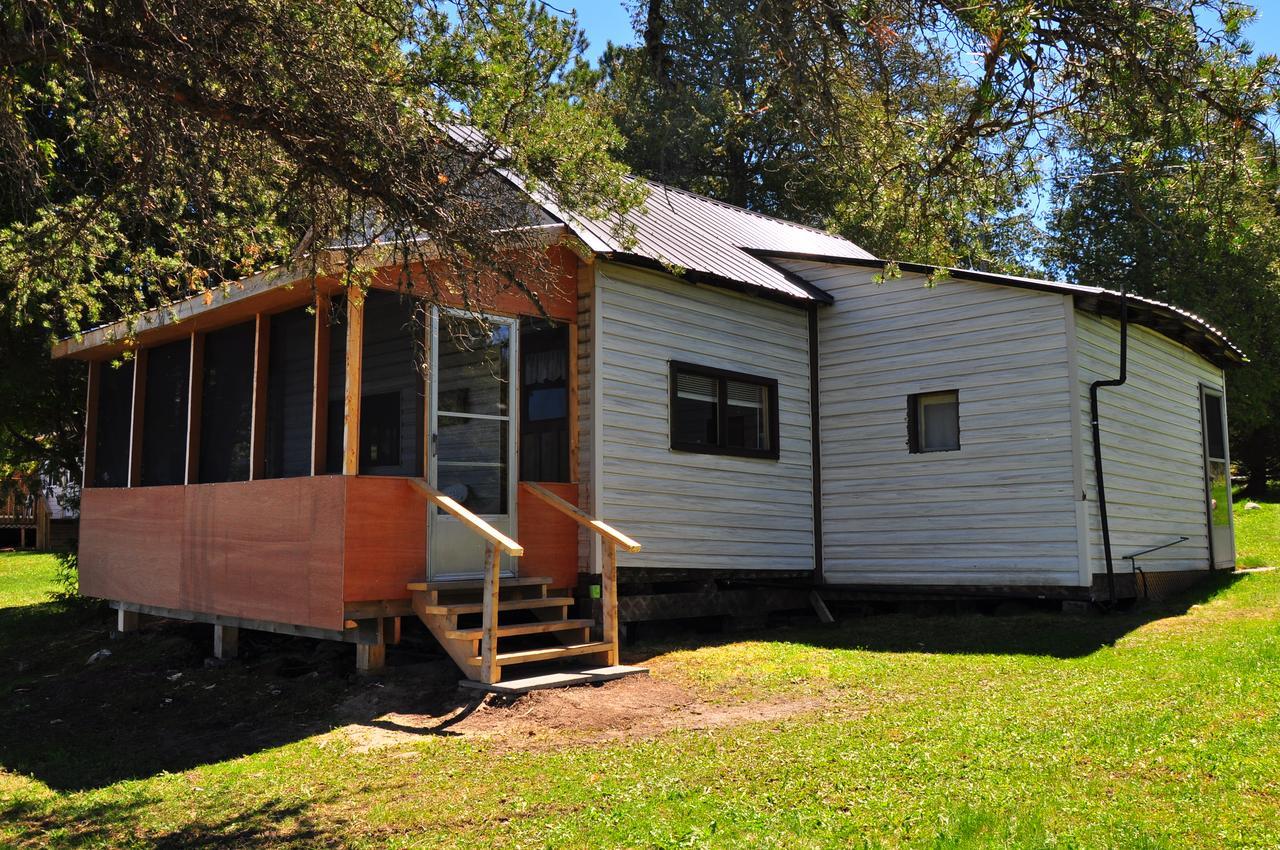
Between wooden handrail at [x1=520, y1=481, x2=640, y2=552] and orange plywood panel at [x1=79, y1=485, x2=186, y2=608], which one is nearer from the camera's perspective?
wooden handrail at [x1=520, y1=481, x2=640, y2=552]

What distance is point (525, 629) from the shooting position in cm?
857

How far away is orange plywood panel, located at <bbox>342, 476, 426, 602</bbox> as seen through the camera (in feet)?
27.5

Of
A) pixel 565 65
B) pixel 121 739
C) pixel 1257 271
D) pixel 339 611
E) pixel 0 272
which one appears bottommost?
pixel 121 739

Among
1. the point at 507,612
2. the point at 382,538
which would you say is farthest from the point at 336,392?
the point at 507,612

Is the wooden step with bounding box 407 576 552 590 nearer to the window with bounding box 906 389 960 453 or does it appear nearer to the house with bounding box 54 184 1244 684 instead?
the house with bounding box 54 184 1244 684

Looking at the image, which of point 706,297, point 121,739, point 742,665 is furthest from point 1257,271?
point 121,739

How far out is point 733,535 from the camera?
11.5m

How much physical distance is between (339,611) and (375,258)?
2.81m

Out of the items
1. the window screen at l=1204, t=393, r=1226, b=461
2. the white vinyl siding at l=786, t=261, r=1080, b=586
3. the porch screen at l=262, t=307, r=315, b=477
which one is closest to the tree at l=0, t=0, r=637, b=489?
the porch screen at l=262, t=307, r=315, b=477

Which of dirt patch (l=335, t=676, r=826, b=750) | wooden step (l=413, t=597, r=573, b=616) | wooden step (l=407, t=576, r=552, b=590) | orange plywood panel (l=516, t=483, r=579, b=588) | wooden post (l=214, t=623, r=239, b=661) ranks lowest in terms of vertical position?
dirt patch (l=335, t=676, r=826, b=750)

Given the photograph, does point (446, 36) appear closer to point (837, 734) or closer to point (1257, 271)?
point (837, 734)

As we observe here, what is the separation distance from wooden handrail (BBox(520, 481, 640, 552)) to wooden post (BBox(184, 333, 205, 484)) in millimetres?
3545

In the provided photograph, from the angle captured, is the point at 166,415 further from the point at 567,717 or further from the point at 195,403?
the point at 567,717

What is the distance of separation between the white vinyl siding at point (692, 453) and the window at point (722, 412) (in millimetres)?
94
